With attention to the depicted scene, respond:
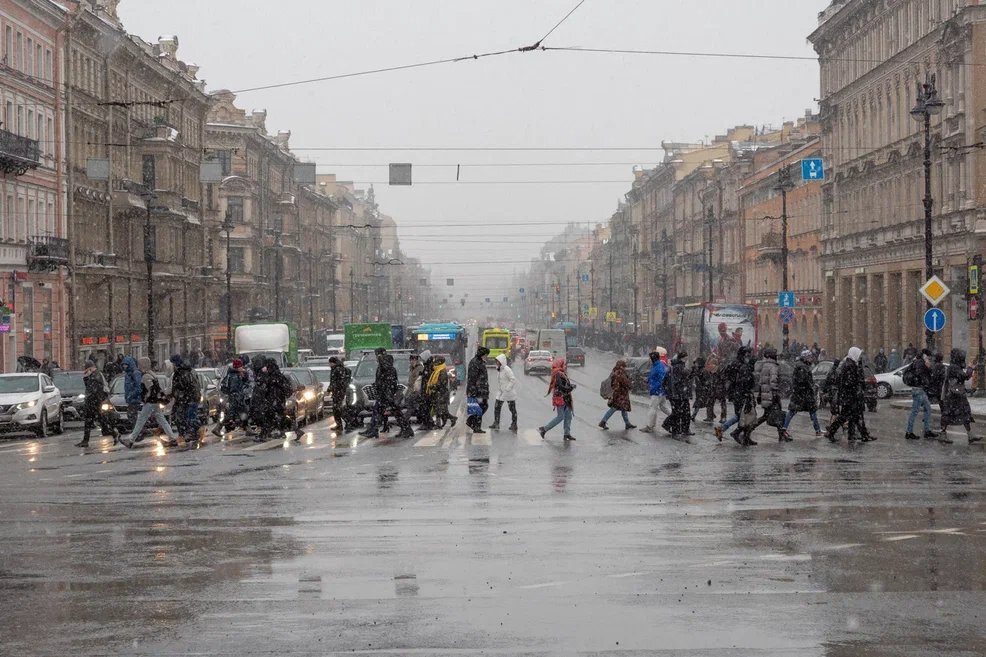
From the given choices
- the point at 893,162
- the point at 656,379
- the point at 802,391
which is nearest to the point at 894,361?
the point at 893,162

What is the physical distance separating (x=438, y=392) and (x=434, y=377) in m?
1.27

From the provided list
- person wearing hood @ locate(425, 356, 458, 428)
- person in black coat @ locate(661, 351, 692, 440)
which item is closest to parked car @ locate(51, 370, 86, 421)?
person wearing hood @ locate(425, 356, 458, 428)

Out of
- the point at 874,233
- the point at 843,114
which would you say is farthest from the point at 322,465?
the point at 843,114

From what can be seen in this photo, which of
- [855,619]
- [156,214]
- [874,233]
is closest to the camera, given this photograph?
[855,619]

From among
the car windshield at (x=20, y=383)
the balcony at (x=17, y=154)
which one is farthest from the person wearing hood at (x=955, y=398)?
the balcony at (x=17, y=154)

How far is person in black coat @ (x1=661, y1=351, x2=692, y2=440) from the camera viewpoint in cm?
2966

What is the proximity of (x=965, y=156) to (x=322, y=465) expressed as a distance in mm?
36569

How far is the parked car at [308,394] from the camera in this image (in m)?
37.1

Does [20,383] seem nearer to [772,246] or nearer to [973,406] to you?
[973,406]

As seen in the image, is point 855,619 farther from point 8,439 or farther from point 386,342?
point 386,342

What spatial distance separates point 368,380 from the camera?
4034cm

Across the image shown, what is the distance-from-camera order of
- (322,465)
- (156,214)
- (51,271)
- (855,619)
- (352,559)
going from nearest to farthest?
(855,619) → (352,559) → (322,465) → (51,271) → (156,214)

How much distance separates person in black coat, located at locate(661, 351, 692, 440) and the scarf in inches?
191

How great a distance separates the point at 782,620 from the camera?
32.9 feet
